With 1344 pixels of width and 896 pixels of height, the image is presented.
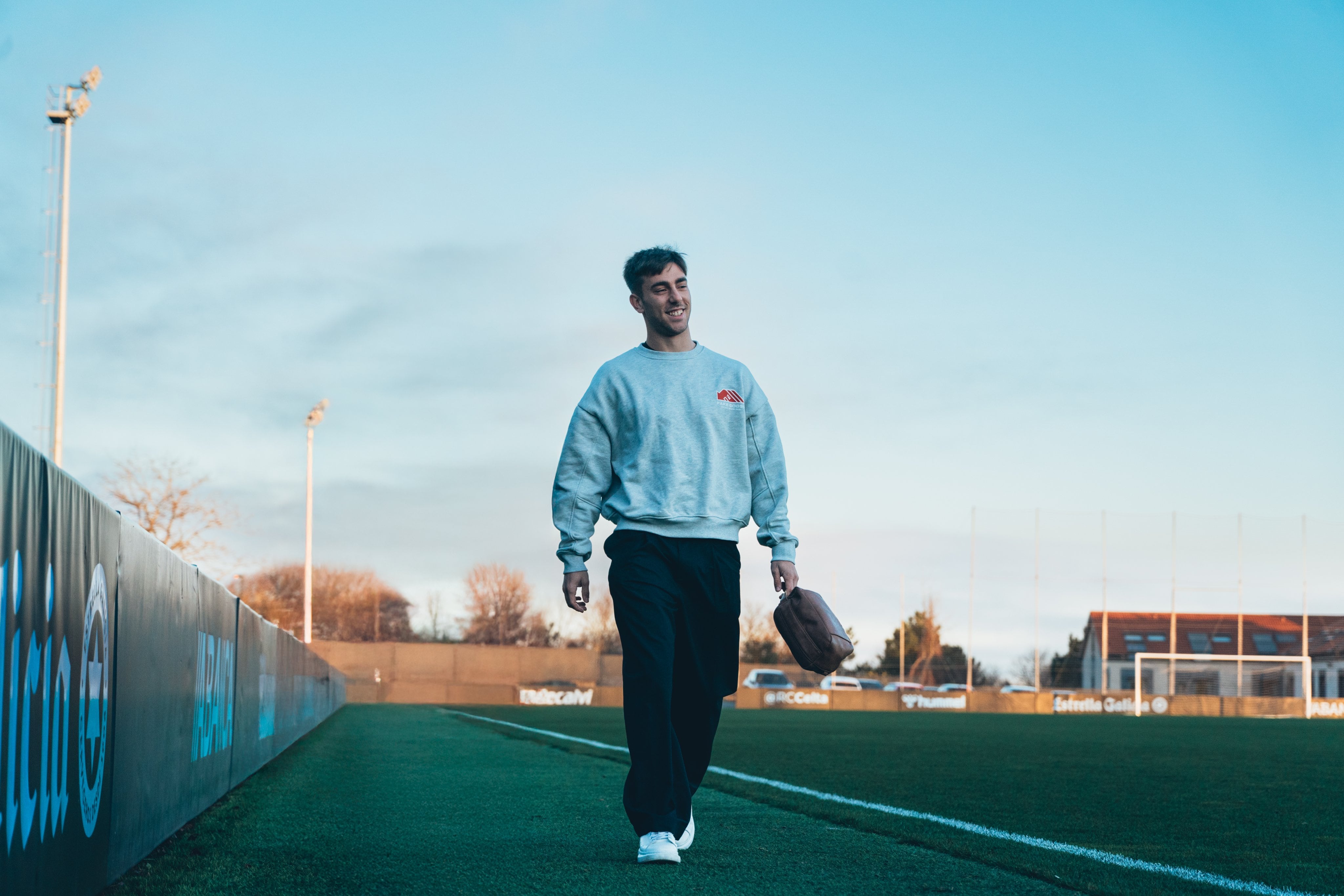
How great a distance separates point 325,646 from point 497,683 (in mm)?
9359

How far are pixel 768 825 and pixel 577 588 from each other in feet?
5.64

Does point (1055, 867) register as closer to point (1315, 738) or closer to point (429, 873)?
point (429, 873)

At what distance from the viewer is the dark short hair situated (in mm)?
4469

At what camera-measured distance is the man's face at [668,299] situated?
14.7 ft

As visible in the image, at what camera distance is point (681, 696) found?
444 cm

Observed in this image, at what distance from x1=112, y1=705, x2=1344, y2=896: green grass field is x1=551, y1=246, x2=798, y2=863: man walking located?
0.46 meters

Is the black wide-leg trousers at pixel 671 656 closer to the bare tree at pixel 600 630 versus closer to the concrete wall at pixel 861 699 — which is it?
A: the concrete wall at pixel 861 699

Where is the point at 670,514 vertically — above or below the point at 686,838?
above

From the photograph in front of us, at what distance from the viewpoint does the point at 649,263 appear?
4.47 m

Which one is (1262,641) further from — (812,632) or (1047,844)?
(812,632)

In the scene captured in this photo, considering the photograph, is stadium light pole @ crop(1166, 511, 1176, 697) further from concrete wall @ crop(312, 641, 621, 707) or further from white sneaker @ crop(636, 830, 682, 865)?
white sneaker @ crop(636, 830, 682, 865)

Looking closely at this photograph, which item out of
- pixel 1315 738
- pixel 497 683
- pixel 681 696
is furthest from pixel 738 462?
pixel 497 683

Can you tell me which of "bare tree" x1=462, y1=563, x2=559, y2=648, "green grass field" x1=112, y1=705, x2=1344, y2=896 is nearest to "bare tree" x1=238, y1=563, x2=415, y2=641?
"bare tree" x1=462, y1=563, x2=559, y2=648

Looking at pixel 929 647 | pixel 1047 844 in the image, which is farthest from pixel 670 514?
pixel 929 647
